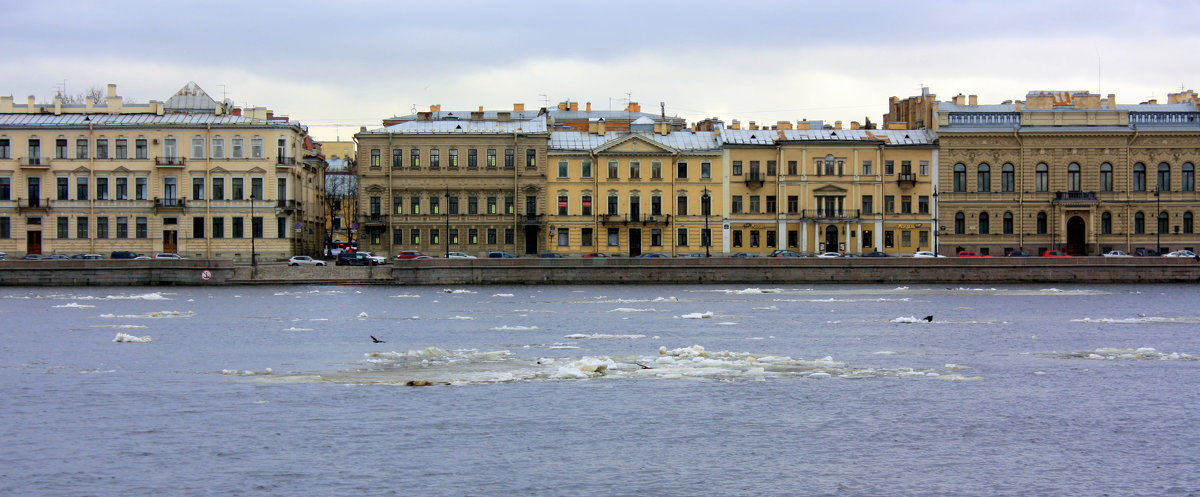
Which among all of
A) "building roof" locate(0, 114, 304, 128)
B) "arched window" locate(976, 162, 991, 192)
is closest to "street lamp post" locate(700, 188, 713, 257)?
"arched window" locate(976, 162, 991, 192)

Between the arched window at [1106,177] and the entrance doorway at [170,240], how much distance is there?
167ft

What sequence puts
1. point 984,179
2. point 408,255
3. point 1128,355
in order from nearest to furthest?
1. point 1128,355
2. point 408,255
3. point 984,179

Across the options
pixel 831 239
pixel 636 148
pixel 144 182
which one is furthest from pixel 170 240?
pixel 831 239

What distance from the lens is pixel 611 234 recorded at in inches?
2977

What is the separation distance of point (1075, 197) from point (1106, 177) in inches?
84.9

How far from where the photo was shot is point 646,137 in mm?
74688

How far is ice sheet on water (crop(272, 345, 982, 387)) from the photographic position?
79.1ft

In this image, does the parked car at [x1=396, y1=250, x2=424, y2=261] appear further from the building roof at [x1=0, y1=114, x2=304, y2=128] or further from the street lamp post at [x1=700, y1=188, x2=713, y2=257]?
the street lamp post at [x1=700, y1=188, x2=713, y2=257]

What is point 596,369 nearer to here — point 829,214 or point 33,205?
point 829,214

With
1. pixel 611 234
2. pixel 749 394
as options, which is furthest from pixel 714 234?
pixel 749 394

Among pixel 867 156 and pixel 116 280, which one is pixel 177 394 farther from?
pixel 867 156

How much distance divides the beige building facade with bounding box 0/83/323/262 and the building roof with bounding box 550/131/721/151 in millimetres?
15197

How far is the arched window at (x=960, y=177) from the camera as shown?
74688 mm

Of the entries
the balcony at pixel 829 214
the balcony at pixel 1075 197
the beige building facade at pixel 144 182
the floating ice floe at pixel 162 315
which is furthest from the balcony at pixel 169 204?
the balcony at pixel 1075 197
